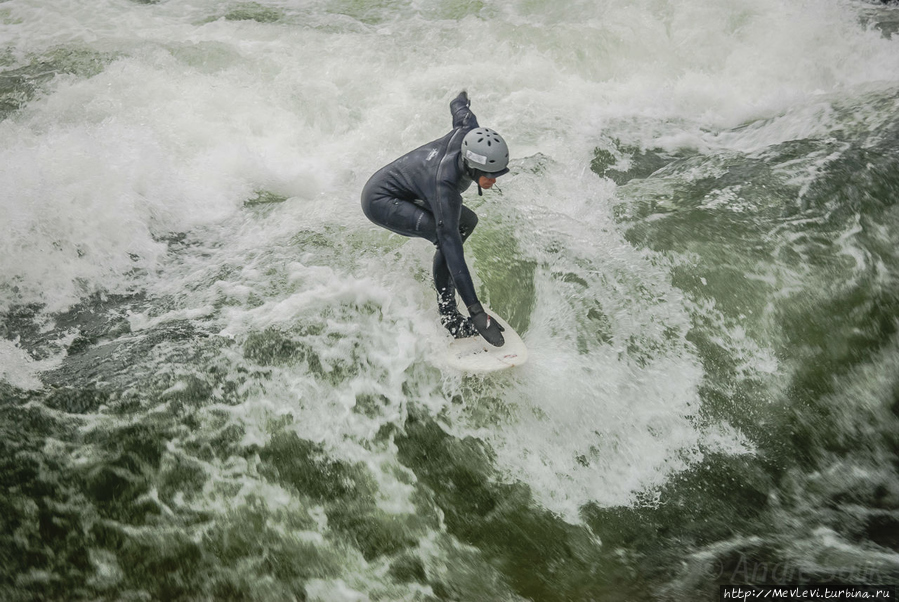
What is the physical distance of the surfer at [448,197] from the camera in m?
3.53

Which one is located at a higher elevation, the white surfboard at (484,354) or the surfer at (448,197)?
the surfer at (448,197)

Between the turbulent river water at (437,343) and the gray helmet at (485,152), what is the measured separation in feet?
4.18

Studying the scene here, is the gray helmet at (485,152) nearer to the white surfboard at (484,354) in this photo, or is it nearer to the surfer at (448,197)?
the surfer at (448,197)

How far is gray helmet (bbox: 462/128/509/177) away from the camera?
345 centimetres

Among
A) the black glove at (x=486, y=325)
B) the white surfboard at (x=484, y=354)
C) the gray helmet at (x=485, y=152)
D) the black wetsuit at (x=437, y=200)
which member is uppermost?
the gray helmet at (x=485, y=152)

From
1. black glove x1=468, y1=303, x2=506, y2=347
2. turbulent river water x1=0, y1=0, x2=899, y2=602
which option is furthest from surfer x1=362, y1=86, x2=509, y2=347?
→ turbulent river water x1=0, y1=0, x2=899, y2=602

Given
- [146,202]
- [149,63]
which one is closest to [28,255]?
[146,202]

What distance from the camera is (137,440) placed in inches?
140

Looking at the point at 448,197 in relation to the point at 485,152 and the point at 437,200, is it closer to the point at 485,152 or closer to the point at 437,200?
the point at 437,200

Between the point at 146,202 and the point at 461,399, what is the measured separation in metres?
3.30

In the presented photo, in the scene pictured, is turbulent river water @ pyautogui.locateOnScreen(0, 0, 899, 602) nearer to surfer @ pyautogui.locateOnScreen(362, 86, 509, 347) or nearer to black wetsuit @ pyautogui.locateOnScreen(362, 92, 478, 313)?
surfer @ pyautogui.locateOnScreen(362, 86, 509, 347)

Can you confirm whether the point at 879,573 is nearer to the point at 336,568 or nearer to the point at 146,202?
the point at 336,568

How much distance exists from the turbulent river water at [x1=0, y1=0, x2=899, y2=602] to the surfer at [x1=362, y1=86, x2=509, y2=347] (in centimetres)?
38

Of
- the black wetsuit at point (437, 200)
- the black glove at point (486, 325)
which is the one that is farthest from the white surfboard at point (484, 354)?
the black wetsuit at point (437, 200)
